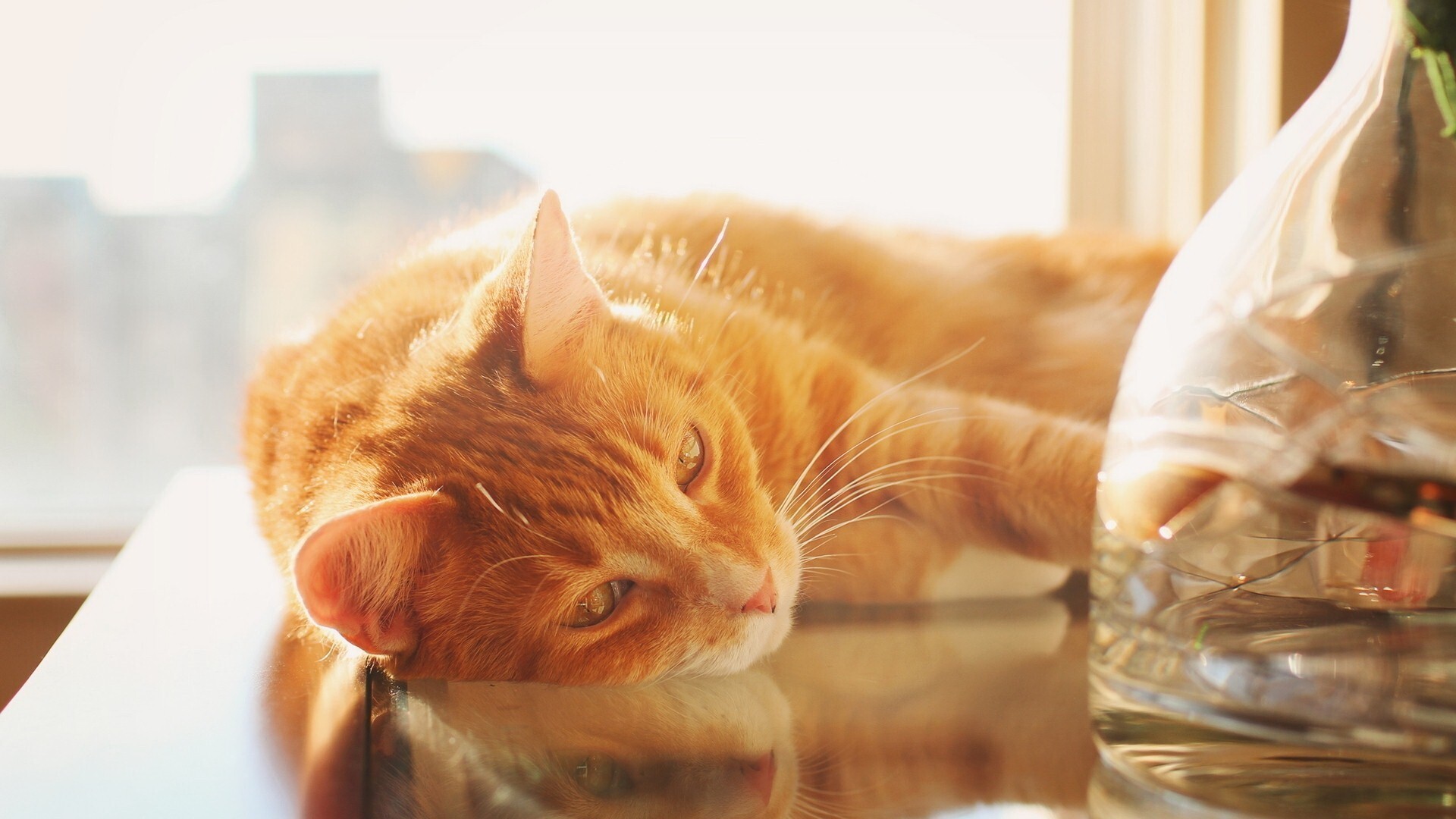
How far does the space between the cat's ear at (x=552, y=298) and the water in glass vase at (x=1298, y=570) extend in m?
0.35

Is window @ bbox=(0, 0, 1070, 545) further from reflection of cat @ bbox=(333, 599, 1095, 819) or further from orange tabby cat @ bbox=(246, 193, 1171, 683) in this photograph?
reflection of cat @ bbox=(333, 599, 1095, 819)

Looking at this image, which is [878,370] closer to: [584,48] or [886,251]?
[886,251]

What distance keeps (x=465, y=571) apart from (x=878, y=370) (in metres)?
0.44

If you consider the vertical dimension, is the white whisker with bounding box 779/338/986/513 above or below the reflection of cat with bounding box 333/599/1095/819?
above

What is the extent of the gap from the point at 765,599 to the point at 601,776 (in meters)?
0.19

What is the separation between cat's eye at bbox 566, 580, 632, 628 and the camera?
70 cm

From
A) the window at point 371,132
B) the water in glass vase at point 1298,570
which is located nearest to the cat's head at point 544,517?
the water in glass vase at point 1298,570

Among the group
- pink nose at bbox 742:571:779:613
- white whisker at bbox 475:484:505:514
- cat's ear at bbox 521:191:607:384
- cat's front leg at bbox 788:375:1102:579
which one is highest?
cat's ear at bbox 521:191:607:384

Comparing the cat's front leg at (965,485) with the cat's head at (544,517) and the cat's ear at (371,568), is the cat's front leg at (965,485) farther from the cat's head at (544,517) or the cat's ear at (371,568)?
the cat's ear at (371,568)

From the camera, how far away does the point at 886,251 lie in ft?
3.95

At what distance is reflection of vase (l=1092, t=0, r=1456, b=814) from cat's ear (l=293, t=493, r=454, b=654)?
383 mm

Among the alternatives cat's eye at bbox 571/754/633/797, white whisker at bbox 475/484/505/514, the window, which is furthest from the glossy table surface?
the window

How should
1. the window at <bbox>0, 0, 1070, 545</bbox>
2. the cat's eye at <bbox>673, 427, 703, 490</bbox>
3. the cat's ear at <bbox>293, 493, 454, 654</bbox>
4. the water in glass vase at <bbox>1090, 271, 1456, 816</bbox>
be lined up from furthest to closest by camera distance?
the window at <bbox>0, 0, 1070, 545</bbox> < the cat's eye at <bbox>673, 427, 703, 490</bbox> < the cat's ear at <bbox>293, 493, 454, 654</bbox> < the water in glass vase at <bbox>1090, 271, 1456, 816</bbox>

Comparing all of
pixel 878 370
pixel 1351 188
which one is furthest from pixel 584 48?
pixel 1351 188
